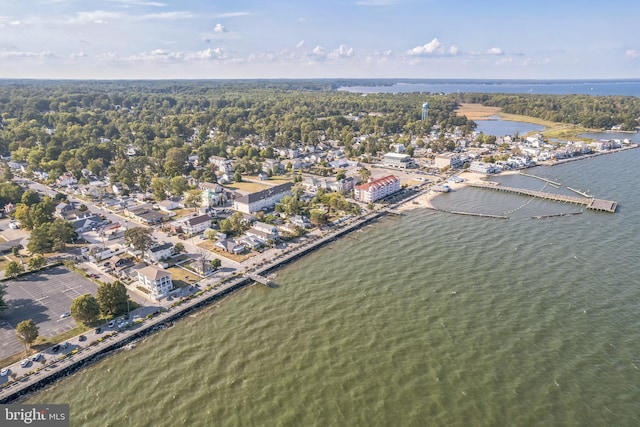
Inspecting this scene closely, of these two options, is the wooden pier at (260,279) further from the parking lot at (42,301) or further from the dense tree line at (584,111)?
the dense tree line at (584,111)

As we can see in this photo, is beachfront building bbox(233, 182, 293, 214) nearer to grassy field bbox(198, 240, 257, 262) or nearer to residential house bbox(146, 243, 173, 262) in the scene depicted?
grassy field bbox(198, 240, 257, 262)

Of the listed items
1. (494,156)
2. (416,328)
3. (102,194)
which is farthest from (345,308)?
(494,156)

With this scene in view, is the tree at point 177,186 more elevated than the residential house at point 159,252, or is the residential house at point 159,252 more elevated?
the tree at point 177,186

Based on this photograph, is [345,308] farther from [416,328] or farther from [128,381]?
[128,381]

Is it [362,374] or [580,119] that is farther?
[580,119]

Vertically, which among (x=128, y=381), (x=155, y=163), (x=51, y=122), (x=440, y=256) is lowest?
(x=128, y=381)

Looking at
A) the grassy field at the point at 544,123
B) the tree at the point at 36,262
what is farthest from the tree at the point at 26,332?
the grassy field at the point at 544,123
